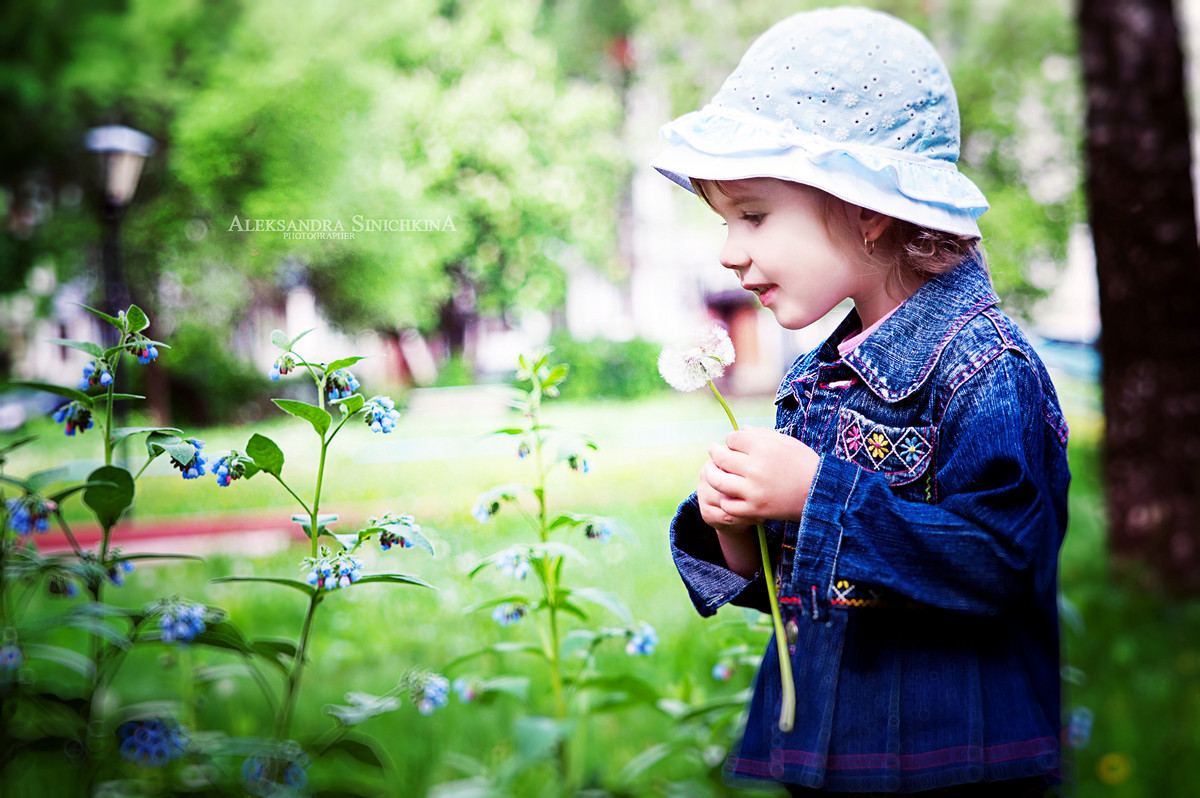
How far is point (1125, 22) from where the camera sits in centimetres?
264

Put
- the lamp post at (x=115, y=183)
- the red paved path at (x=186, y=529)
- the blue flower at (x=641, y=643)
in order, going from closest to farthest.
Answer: the blue flower at (x=641, y=643), the red paved path at (x=186, y=529), the lamp post at (x=115, y=183)

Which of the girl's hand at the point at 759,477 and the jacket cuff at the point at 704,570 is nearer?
the girl's hand at the point at 759,477

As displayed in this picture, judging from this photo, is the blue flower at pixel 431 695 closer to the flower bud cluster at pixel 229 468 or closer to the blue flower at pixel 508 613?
the blue flower at pixel 508 613

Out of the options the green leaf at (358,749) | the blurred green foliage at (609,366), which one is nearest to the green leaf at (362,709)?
the green leaf at (358,749)

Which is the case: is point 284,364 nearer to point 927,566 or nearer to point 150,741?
point 150,741

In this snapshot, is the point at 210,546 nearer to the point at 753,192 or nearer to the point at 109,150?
the point at 109,150

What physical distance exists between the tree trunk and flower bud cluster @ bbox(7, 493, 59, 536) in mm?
2728

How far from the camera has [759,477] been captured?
821mm

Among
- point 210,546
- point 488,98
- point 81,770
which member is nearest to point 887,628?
point 81,770

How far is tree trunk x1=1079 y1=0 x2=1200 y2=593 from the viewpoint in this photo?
261cm

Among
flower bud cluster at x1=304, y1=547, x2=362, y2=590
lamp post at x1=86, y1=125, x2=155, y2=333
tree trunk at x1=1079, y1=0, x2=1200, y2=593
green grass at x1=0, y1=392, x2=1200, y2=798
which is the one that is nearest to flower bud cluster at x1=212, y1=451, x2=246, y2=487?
flower bud cluster at x1=304, y1=547, x2=362, y2=590

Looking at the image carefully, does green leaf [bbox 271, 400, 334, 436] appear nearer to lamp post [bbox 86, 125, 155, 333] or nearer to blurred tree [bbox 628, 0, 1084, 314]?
lamp post [bbox 86, 125, 155, 333]

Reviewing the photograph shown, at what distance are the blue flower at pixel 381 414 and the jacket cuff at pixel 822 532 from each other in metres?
0.43

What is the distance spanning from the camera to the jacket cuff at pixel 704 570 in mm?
974
